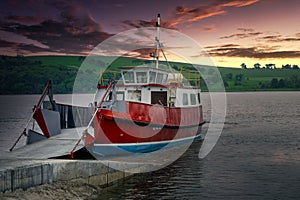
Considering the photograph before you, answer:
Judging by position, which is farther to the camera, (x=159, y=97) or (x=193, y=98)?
(x=193, y=98)

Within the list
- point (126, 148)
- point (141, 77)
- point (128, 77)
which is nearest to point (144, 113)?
point (126, 148)

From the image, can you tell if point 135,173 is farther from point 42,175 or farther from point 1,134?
point 1,134

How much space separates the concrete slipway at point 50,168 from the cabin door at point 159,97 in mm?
6860

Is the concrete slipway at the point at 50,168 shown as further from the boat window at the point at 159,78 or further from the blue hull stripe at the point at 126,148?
the boat window at the point at 159,78

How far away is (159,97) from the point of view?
26.2 m

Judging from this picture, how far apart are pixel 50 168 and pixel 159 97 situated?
1312 centimetres

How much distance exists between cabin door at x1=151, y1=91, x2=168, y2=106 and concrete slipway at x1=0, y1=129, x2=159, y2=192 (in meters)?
6.86

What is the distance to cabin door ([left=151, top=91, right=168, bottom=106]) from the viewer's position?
25.8 m

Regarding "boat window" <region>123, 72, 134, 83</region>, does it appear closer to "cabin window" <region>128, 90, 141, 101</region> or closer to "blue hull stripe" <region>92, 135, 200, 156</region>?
"cabin window" <region>128, 90, 141, 101</region>

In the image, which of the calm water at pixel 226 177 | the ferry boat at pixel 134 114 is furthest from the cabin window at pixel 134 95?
the calm water at pixel 226 177

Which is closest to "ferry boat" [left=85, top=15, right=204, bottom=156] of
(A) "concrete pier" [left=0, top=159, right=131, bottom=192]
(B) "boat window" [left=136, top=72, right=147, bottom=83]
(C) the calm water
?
(B) "boat window" [left=136, top=72, right=147, bottom=83]

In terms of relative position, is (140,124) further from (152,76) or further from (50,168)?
(50,168)

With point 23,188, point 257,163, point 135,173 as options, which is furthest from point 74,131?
point 257,163

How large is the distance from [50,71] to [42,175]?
170256 mm
